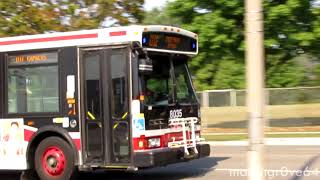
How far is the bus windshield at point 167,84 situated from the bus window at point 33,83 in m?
1.85

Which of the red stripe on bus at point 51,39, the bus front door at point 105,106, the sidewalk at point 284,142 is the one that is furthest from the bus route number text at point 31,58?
the sidewalk at point 284,142

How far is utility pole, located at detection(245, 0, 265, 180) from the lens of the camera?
224 inches

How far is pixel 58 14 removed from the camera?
90.6 ft

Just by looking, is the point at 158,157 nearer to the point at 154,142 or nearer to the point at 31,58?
the point at 154,142

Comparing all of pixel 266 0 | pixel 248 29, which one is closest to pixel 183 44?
pixel 248 29

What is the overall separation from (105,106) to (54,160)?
1.58m

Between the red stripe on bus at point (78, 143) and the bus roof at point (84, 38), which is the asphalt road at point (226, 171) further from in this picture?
the bus roof at point (84, 38)

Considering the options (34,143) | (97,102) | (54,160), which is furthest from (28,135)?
(97,102)

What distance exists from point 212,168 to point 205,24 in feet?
39.1

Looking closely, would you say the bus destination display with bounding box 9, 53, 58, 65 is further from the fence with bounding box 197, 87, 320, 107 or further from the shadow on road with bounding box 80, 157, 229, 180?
the fence with bounding box 197, 87, 320, 107

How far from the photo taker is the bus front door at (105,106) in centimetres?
1105

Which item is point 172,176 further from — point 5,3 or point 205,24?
point 5,3

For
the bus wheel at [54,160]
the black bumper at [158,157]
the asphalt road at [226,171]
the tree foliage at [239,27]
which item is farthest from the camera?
the tree foliage at [239,27]

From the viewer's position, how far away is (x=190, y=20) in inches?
1030
